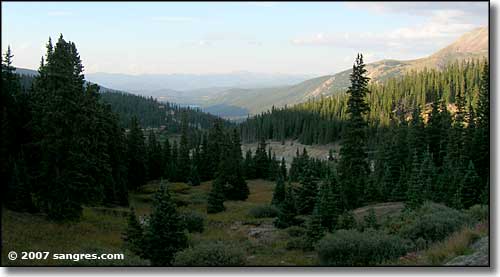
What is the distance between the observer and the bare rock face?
12039 mm

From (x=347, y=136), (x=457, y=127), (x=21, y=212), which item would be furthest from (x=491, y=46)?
(x=457, y=127)

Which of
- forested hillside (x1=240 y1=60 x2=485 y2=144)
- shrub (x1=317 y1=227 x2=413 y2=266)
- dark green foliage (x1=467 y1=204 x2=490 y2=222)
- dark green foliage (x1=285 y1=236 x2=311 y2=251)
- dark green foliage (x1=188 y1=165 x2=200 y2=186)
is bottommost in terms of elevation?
dark green foliage (x1=188 y1=165 x2=200 y2=186)

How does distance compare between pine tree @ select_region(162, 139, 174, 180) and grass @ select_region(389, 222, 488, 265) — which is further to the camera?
pine tree @ select_region(162, 139, 174, 180)

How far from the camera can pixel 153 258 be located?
16344 mm

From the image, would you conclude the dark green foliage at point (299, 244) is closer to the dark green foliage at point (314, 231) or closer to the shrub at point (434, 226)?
the dark green foliage at point (314, 231)

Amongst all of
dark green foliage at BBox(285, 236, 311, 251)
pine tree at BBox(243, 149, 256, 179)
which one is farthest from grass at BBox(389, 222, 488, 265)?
pine tree at BBox(243, 149, 256, 179)

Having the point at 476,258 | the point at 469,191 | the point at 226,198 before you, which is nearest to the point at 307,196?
the point at 469,191

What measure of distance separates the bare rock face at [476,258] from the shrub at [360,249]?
2149 millimetres

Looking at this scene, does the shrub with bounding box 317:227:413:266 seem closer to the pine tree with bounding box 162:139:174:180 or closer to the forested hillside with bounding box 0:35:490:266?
the forested hillside with bounding box 0:35:490:266

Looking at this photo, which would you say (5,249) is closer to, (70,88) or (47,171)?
(47,171)

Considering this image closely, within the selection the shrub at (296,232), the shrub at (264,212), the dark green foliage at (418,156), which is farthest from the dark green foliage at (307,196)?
the shrub at (264,212)

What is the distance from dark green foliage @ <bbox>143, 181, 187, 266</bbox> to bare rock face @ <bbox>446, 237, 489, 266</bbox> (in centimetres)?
924

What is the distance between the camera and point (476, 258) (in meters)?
12.2

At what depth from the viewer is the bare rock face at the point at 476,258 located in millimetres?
12039
